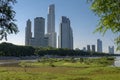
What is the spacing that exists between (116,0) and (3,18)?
35.8 ft

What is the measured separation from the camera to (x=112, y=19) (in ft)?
86.6

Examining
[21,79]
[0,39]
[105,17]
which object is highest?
[105,17]

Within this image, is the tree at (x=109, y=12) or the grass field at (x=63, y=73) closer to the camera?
the tree at (x=109, y=12)

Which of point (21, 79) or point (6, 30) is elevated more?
point (6, 30)

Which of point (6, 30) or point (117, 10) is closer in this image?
point (117, 10)

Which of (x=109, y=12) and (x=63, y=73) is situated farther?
(x=63, y=73)

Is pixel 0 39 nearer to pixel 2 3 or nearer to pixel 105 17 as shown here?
pixel 2 3

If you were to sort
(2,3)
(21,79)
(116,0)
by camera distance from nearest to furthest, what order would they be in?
1. (116,0)
2. (2,3)
3. (21,79)

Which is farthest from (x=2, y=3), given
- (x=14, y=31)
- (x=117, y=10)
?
(x=117, y=10)

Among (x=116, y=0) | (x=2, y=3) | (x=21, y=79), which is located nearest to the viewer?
(x=116, y=0)

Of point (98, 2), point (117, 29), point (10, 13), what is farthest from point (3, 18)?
point (117, 29)

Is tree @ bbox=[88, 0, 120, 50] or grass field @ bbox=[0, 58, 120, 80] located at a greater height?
tree @ bbox=[88, 0, 120, 50]

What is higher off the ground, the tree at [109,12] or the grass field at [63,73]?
the tree at [109,12]

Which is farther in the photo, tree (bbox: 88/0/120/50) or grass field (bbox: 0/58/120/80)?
grass field (bbox: 0/58/120/80)
